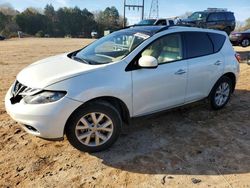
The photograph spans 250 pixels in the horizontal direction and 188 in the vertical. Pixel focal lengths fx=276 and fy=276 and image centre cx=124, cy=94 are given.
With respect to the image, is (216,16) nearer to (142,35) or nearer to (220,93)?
(220,93)

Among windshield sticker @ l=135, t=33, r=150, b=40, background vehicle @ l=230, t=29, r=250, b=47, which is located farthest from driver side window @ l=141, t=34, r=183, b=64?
background vehicle @ l=230, t=29, r=250, b=47

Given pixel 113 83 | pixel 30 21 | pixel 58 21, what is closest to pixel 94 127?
pixel 113 83

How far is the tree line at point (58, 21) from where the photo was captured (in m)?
61.5

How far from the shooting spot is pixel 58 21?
228 ft

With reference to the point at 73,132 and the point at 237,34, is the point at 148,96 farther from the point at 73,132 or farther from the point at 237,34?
the point at 237,34

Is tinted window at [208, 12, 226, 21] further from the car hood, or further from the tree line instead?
the tree line

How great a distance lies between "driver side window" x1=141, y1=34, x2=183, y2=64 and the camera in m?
4.29

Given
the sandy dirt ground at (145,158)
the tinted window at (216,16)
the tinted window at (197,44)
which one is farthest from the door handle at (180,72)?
the tinted window at (216,16)

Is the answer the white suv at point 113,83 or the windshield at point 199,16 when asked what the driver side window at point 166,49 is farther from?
the windshield at point 199,16

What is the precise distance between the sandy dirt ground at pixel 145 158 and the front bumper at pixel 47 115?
473 millimetres

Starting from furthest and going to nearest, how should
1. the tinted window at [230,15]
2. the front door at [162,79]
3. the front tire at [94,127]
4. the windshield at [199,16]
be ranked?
the tinted window at [230,15] → the windshield at [199,16] → the front door at [162,79] → the front tire at [94,127]

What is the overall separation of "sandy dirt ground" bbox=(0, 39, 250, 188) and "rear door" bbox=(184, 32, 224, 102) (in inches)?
23.6

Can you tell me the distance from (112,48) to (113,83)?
3.74 ft

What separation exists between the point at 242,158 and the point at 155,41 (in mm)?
2111
